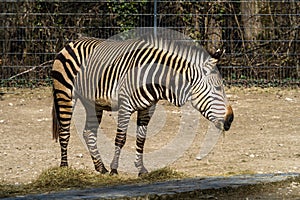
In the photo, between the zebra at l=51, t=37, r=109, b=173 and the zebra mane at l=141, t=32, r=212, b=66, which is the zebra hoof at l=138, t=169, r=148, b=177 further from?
the zebra mane at l=141, t=32, r=212, b=66

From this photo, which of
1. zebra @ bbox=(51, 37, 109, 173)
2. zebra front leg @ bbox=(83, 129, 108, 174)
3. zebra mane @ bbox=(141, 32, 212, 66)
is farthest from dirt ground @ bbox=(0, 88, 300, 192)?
zebra mane @ bbox=(141, 32, 212, 66)

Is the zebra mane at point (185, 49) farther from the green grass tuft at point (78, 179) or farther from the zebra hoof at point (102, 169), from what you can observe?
the zebra hoof at point (102, 169)

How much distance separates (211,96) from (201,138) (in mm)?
2900

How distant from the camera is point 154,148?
1004 cm

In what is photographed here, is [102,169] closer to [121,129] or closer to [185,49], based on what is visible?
[121,129]

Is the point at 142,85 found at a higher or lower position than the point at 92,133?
higher

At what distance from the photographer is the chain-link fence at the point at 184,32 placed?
15.4 meters

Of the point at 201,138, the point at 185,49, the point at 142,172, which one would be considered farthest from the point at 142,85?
the point at 201,138

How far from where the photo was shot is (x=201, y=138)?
10680 mm

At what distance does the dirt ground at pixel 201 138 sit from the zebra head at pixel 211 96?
59cm

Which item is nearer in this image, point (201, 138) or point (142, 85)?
point (142, 85)

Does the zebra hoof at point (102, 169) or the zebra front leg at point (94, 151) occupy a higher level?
the zebra front leg at point (94, 151)

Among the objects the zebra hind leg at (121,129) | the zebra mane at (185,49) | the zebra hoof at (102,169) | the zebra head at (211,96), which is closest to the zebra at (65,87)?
the zebra hoof at (102,169)

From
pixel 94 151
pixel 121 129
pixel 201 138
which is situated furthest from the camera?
pixel 201 138
